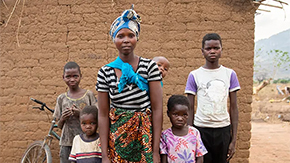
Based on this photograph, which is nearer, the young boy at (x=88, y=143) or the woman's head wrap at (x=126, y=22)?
the woman's head wrap at (x=126, y=22)

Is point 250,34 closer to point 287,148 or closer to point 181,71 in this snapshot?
point 181,71

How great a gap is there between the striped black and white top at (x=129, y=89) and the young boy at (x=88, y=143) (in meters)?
0.63

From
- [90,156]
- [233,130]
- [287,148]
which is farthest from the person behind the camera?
[287,148]

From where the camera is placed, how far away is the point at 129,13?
1.89 m

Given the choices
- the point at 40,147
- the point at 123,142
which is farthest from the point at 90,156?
the point at 40,147

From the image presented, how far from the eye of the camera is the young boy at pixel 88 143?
2410 millimetres

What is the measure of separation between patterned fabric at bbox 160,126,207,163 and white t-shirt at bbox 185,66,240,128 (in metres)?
0.31

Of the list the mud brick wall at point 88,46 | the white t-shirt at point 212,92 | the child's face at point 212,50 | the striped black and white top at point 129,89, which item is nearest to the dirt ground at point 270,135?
the mud brick wall at point 88,46

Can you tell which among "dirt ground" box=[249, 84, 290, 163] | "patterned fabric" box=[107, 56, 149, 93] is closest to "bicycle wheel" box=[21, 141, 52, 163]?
"patterned fabric" box=[107, 56, 149, 93]

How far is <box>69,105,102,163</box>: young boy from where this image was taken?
2410mm

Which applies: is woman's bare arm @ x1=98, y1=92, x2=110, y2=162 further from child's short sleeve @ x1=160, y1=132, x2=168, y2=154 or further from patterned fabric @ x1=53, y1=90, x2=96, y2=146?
patterned fabric @ x1=53, y1=90, x2=96, y2=146

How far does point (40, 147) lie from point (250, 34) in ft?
11.1

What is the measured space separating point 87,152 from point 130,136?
676 millimetres

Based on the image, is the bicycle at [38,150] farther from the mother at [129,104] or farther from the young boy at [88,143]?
the mother at [129,104]
